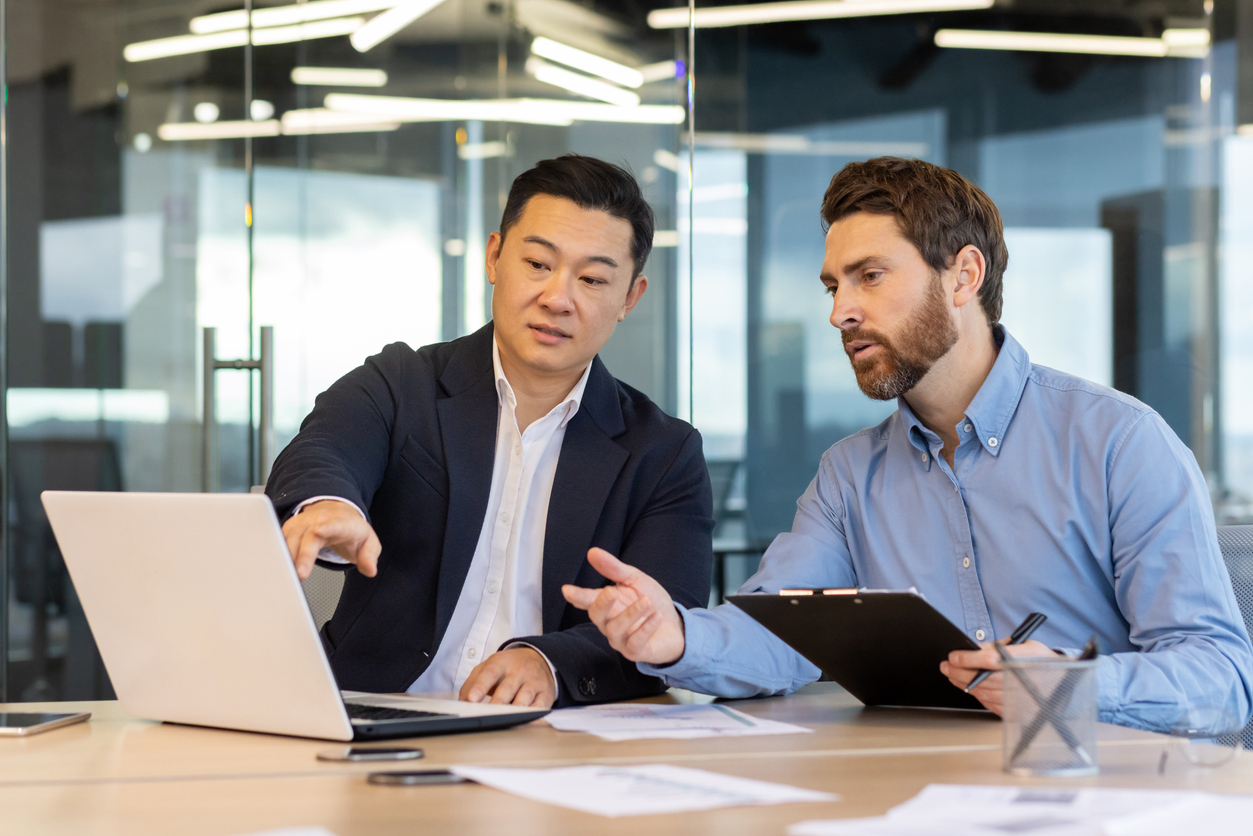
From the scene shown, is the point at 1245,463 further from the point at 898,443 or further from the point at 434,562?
the point at 434,562

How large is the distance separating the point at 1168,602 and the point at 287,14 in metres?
3.03

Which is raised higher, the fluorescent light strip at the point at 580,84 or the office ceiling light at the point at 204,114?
the fluorescent light strip at the point at 580,84

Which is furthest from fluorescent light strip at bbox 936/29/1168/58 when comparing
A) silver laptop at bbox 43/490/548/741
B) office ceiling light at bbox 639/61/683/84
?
silver laptop at bbox 43/490/548/741

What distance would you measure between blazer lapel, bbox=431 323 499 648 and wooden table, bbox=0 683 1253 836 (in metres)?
0.51

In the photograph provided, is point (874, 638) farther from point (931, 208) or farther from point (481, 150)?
point (481, 150)

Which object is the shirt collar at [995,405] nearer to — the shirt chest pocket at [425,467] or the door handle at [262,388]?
the shirt chest pocket at [425,467]

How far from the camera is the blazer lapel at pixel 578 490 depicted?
185 centimetres

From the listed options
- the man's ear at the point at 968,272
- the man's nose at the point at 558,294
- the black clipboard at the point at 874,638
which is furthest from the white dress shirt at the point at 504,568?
the man's ear at the point at 968,272

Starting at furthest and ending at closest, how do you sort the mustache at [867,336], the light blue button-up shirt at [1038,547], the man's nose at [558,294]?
the man's nose at [558,294]
the mustache at [867,336]
the light blue button-up shirt at [1038,547]

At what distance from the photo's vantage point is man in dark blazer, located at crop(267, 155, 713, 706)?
1.81m

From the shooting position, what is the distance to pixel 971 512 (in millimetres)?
1715

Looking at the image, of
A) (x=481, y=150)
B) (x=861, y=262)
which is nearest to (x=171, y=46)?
(x=481, y=150)

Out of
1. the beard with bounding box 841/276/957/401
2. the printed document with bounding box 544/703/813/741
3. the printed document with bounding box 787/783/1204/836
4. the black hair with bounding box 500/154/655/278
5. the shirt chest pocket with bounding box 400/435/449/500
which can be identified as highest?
the black hair with bounding box 500/154/655/278

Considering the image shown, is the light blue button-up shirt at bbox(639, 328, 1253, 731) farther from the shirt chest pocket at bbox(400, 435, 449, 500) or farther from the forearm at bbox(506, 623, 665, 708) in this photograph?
the shirt chest pocket at bbox(400, 435, 449, 500)
